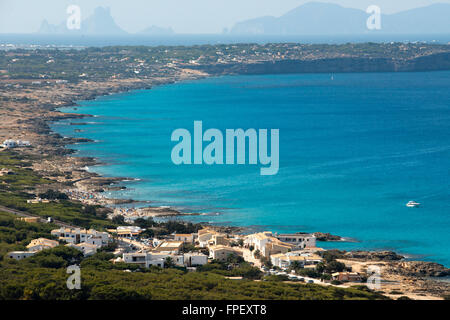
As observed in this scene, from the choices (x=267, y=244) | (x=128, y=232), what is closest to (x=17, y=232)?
(x=128, y=232)

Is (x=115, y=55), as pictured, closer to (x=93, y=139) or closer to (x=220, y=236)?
(x=93, y=139)

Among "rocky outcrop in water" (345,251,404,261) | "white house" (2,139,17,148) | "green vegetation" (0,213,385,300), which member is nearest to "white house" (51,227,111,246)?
"green vegetation" (0,213,385,300)

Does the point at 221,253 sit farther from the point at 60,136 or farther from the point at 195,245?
the point at 60,136

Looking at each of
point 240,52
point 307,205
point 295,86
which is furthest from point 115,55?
point 307,205

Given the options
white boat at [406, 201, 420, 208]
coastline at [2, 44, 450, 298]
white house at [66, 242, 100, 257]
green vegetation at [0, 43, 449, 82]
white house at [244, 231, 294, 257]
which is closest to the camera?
white house at [66, 242, 100, 257]

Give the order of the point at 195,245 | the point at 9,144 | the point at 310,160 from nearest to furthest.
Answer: the point at 195,245
the point at 310,160
the point at 9,144

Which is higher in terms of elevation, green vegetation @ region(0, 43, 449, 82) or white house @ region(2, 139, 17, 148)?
green vegetation @ region(0, 43, 449, 82)

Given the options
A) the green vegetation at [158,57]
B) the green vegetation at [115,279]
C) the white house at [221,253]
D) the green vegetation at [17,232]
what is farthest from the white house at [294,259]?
the green vegetation at [158,57]

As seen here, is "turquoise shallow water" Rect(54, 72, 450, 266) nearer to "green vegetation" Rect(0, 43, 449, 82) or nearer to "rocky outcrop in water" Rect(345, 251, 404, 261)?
"rocky outcrop in water" Rect(345, 251, 404, 261)

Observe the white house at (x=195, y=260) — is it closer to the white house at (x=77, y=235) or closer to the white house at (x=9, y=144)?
the white house at (x=77, y=235)

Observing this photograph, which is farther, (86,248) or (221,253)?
(221,253)
